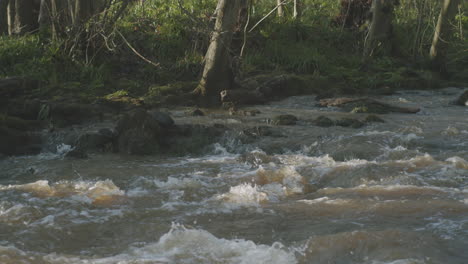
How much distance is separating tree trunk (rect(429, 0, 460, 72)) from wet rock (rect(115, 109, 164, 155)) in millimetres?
9894

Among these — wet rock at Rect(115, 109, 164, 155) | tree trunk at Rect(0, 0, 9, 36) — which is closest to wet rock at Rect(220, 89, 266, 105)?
wet rock at Rect(115, 109, 164, 155)

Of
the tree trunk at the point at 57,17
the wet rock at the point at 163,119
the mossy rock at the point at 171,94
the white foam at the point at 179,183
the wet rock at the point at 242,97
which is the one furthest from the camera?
the tree trunk at the point at 57,17

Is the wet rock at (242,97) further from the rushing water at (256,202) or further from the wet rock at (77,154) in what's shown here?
the wet rock at (77,154)

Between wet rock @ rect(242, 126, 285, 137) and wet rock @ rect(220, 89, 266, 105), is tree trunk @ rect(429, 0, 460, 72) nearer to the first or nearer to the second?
wet rock @ rect(220, 89, 266, 105)

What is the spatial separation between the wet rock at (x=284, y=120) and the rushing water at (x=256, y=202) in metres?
1.02

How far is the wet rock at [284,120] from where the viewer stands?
10875 millimetres

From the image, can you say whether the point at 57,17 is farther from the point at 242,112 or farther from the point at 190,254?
the point at 190,254

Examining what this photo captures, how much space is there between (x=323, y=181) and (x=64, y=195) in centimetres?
312

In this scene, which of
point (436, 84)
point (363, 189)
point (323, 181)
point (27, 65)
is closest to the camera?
point (363, 189)

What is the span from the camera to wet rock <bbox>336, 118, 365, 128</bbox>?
1051cm

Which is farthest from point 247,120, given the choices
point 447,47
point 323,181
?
point 447,47

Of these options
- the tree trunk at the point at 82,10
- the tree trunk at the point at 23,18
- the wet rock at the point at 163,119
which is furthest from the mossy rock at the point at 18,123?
the tree trunk at the point at 23,18

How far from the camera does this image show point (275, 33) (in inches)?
706

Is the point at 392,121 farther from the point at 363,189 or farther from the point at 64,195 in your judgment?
the point at 64,195
